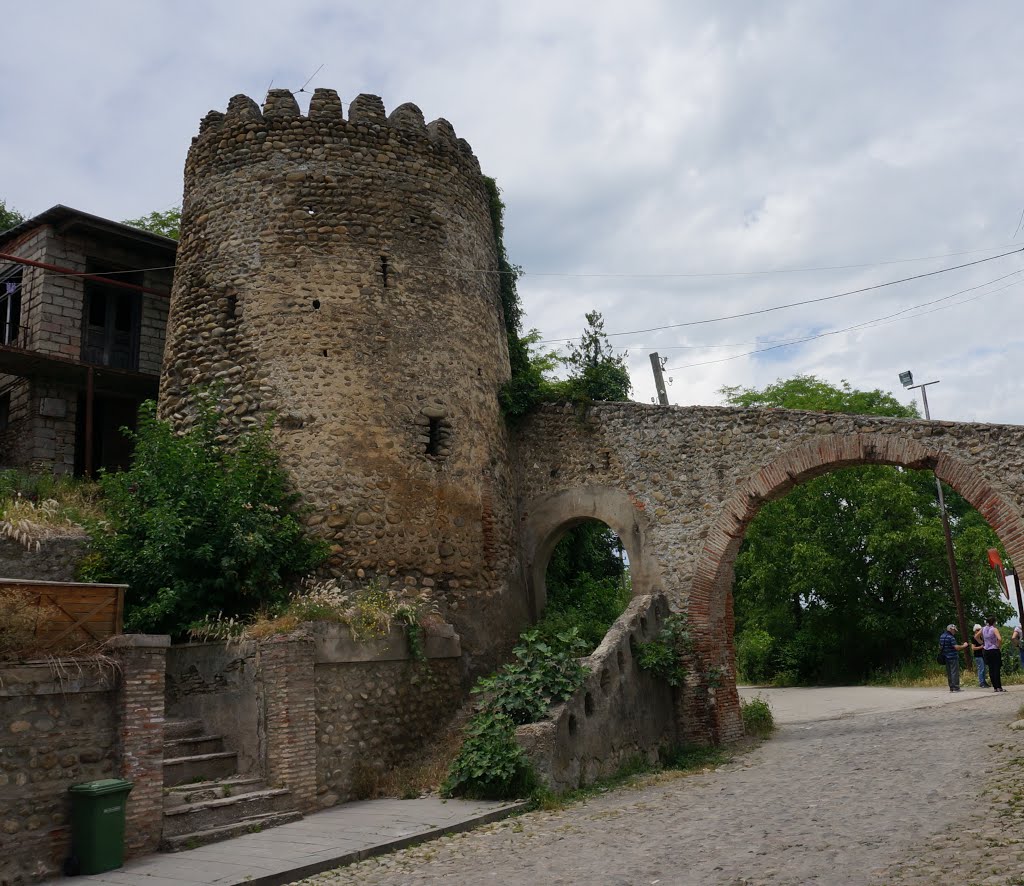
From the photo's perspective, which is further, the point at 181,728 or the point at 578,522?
the point at 578,522

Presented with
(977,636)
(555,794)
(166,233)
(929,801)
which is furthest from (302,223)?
(977,636)

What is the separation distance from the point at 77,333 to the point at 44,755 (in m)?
11.0

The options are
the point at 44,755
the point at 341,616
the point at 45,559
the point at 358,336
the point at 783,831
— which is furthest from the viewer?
the point at 358,336

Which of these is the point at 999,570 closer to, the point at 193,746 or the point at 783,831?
the point at 783,831

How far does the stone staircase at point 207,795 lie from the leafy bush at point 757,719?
7.28 m

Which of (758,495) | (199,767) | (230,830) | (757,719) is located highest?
(758,495)

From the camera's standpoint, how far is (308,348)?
12.4m

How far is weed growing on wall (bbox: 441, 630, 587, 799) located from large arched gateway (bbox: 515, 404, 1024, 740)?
2.74 meters

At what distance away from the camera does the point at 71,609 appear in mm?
7762

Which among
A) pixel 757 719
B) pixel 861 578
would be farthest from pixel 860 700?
pixel 861 578

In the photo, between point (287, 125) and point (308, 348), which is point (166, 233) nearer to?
point (287, 125)

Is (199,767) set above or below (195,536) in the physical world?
below

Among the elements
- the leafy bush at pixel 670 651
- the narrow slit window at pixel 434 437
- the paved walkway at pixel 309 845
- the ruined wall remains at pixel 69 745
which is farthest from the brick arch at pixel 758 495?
the ruined wall remains at pixel 69 745

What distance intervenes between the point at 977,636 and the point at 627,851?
46.7 ft
